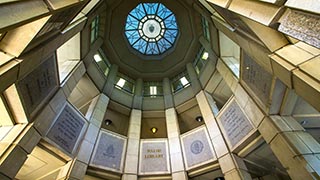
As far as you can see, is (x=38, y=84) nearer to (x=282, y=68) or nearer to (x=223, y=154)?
(x=282, y=68)

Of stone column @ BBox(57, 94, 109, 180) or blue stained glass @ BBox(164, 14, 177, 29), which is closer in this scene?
stone column @ BBox(57, 94, 109, 180)

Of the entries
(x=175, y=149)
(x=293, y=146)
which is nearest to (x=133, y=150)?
(x=175, y=149)

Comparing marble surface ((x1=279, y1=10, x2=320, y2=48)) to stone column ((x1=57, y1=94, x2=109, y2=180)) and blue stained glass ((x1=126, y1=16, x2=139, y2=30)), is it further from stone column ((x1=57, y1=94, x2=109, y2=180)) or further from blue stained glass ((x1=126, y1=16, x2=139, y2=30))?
blue stained glass ((x1=126, y1=16, x2=139, y2=30))

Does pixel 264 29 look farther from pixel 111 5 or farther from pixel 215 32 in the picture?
pixel 111 5

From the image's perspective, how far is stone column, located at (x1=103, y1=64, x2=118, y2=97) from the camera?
37.5 ft

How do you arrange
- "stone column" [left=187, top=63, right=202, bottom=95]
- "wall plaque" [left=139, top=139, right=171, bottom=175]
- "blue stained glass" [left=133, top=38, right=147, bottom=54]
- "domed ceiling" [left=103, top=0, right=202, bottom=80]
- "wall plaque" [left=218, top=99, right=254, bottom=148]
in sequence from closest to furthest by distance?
"wall plaque" [left=218, top=99, right=254, bottom=148] → "wall plaque" [left=139, top=139, right=171, bottom=175] → "stone column" [left=187, top=63, right=202, bottom=95] → "domed ceiling" [left=103, top=0, right=202, bottom=80] → "blue stained glass" [left=133, top=38, right=147, bottom=54]

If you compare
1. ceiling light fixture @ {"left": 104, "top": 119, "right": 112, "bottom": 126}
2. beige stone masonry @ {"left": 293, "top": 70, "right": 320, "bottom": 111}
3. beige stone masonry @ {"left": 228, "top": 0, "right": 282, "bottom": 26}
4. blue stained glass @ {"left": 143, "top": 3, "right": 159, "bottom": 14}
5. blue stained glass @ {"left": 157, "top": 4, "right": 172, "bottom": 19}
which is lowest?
beige stone masonry @ {"left": 293, "top": 70, "right": 320, "bottom": 111}

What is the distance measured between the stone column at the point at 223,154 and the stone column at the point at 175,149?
1.70 metres

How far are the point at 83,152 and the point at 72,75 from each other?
334cm

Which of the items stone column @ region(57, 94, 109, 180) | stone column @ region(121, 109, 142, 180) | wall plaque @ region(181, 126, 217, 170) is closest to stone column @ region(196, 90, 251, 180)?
wall plaque @ region(181, 126, 217, 170)

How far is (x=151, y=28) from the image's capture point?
13859 millimetres

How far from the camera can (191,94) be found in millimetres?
11945

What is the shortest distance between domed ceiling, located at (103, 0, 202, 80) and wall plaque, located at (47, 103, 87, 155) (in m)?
5.57

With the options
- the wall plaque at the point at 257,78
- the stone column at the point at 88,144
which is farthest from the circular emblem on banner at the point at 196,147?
the stone column at the point at 88,144
